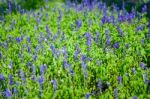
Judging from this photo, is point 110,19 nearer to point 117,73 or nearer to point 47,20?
point 47,20

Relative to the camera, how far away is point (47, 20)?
780 centimetres

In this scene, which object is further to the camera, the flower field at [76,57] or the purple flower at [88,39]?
the purple flower at [88,39]

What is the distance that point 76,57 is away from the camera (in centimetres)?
569

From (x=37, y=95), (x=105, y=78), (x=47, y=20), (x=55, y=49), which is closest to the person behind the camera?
(x=37, y=95)

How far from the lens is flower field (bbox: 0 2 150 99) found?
16.2 feet

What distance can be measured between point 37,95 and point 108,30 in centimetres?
226

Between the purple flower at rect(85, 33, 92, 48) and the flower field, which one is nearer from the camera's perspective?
the flower field

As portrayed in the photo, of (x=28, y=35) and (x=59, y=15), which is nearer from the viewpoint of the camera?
(x=28, y=35)

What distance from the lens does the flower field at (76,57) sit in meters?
4.93

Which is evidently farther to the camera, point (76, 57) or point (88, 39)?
point (88, 39)

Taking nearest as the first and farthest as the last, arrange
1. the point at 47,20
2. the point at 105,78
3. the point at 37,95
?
the point at 37,95
the point at 105,78
the point at 47,20

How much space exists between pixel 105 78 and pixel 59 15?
313 centimetres

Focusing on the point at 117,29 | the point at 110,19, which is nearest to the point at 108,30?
the point at 117,29

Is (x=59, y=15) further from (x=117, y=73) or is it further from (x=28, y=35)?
(x=117, y=73)
